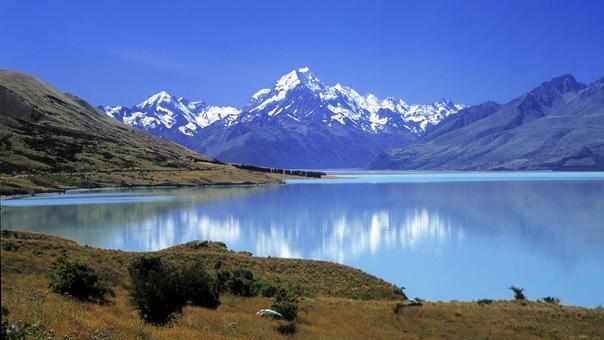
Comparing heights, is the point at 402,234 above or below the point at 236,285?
below

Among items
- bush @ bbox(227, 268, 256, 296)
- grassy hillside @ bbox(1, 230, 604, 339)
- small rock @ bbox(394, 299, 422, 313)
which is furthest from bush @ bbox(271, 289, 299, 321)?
small rock @ bbox(394, 299, 422, 313)

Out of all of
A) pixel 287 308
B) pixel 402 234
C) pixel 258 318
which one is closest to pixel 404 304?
pixel 287 308

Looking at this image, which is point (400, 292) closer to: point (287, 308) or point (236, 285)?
point (236, 285)

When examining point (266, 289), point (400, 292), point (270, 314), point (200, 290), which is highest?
point (200, 290)

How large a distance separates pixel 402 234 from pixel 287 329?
6234cm

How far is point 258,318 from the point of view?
25.8 meters

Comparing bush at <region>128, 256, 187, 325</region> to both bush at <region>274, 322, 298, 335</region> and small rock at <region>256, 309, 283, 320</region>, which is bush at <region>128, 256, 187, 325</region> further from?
small rock at <region>256, 309, 283, 320</region>

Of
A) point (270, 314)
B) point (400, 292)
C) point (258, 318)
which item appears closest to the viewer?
point (258, 318)

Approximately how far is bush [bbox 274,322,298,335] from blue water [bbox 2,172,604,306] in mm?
A: 23789

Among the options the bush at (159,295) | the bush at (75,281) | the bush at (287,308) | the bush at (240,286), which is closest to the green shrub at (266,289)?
the bush at (240,286)

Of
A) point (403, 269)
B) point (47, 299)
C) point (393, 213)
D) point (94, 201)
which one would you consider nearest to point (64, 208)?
point (94, 201)

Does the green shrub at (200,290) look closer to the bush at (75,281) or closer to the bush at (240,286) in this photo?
the bush at (75,281)

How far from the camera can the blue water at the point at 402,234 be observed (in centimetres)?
5216

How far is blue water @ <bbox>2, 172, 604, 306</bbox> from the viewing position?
52.2 meters
